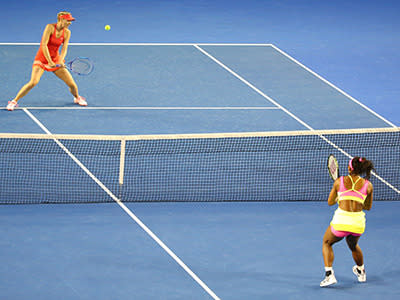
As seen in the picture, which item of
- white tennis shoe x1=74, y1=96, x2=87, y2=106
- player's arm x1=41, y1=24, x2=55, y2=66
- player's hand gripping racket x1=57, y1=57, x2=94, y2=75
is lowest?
white tennis shoe x1=74, y1=96, x2=87, y2=106

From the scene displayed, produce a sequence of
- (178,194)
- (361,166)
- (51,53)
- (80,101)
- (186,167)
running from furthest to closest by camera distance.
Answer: (80,101) → (51,53) → (186,167) → (178,194) → (361,166)

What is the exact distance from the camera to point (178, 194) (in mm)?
10461

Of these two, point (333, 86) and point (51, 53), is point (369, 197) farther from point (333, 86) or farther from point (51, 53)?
point (333, 86)

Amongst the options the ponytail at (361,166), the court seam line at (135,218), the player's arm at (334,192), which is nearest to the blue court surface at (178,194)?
the court seam line at (135,218)

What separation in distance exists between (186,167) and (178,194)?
0.89 meters

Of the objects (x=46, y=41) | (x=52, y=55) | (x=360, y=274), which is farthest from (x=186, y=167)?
(x=360, y=274)

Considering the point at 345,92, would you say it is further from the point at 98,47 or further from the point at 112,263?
the point at 112,263

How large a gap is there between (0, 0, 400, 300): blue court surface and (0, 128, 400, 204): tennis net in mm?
39

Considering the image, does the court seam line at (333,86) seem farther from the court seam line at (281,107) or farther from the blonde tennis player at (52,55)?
the blonde tennis player at (52,55)

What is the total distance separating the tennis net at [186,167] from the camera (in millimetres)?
10375

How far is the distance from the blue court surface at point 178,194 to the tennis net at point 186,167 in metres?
0.04

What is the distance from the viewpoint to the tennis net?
34.0ft

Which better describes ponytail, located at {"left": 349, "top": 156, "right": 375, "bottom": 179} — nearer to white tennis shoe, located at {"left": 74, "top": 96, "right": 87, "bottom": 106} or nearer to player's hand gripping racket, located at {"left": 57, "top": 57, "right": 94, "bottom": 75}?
player's hand gripping racket, located at {"left": 57, "top": 57, "right": 94, "bottom": 75}

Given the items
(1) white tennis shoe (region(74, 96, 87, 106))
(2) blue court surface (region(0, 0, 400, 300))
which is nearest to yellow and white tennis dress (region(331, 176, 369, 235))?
(2) blue court surface (region(0, 0, 400, 300))
